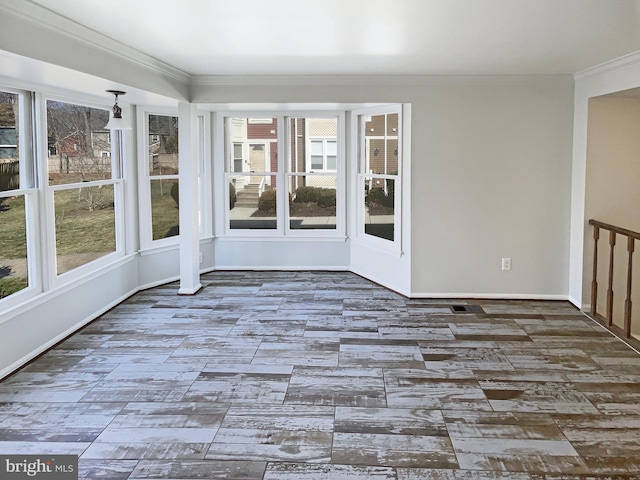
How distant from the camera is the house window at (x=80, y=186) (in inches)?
195

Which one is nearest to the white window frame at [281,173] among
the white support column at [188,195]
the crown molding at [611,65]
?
the white support column at [188,195]

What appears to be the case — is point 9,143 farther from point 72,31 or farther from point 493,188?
point 493,188

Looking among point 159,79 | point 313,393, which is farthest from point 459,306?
point 159,79

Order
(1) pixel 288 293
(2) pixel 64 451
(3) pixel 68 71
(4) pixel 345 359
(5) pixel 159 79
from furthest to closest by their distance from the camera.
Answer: (1) pixel 288 293, (5) pixel 159 79, (4) pixel 345 359, (3) pixel 68 71, (2) pixel 64 451

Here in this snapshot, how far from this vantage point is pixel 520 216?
235 inches

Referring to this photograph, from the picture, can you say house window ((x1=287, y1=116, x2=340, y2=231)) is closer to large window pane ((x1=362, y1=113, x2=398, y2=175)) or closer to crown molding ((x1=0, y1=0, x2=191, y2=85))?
large window pane ((x1=362, y1=113, x2=398, y2=175))

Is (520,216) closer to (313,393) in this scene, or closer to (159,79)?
(313,393)

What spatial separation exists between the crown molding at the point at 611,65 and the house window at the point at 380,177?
5.87 feet

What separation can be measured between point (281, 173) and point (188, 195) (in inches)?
64.8

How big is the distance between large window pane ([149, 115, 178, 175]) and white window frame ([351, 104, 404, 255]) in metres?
2.15

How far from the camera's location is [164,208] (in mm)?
6836

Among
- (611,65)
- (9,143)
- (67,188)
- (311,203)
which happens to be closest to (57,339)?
(67,188)

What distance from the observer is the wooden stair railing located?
4.79 meters

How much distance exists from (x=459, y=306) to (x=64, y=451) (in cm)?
390
